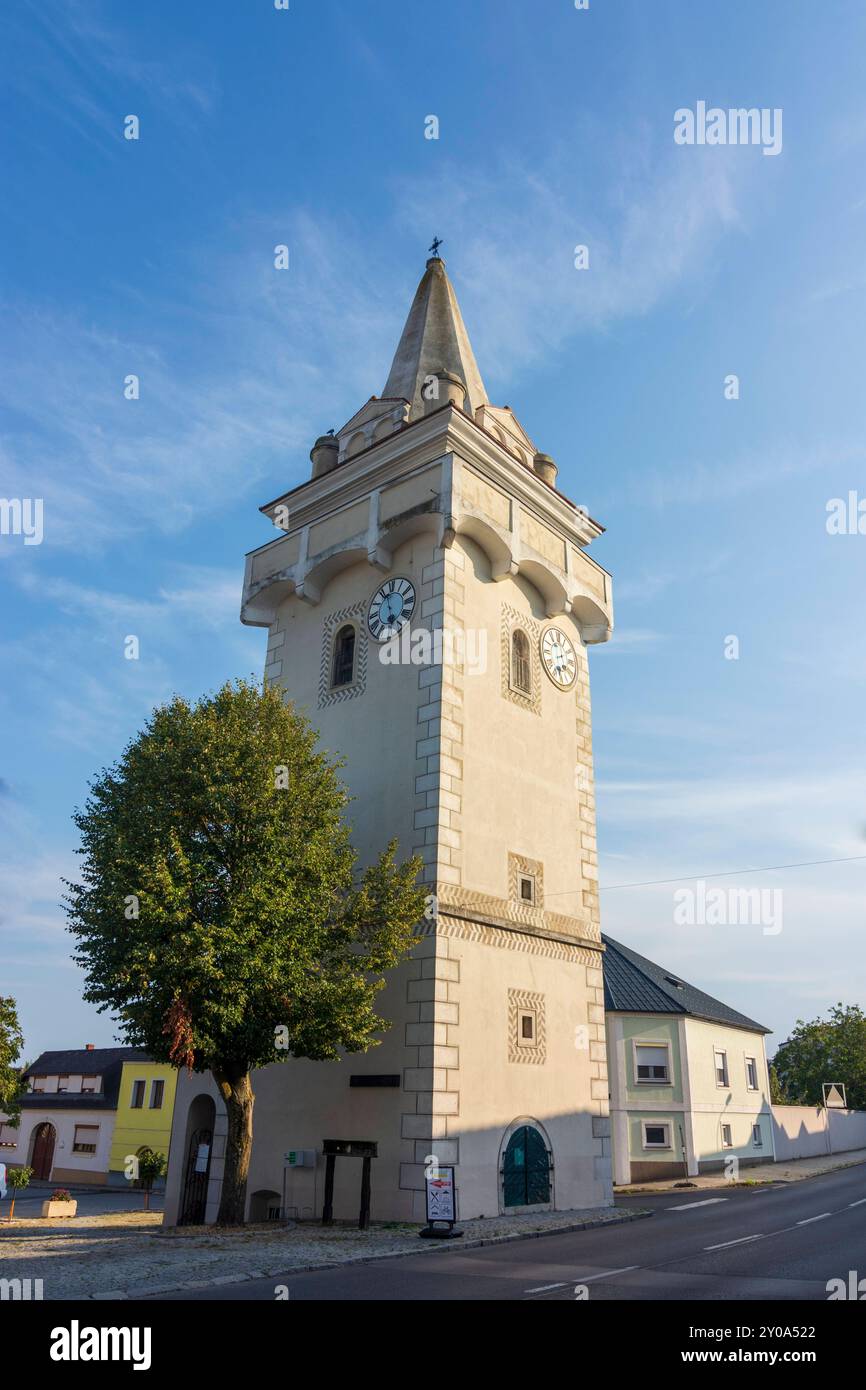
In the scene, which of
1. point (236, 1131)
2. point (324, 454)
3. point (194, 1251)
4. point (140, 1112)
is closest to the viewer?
point (194, 1251)

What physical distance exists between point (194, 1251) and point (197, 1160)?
954 cm

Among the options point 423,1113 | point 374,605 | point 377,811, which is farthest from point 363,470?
point 423,1113

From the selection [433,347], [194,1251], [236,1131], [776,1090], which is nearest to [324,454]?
[433,347]

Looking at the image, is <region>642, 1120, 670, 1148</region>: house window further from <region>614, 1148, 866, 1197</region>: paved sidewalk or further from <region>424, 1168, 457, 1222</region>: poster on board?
<region>424, 1168, 457, 1222</region>: poster on board

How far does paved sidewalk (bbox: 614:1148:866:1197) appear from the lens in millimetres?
32812

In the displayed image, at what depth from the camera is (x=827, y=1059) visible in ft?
241

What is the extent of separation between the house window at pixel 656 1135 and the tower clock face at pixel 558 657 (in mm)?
18356

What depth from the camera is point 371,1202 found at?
64.2 ft

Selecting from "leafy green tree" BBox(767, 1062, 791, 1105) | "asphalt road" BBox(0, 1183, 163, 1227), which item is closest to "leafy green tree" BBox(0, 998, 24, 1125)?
"asphalt road" BBox(0, 1183, 163, 1227)

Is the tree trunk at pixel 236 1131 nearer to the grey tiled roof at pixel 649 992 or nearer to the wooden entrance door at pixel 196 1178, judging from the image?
the wooden entrance door at pixel 196 1178

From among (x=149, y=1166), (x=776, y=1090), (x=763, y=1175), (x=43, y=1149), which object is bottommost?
(x=43, y=1149)

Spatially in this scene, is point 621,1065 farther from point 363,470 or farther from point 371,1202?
point 363,470

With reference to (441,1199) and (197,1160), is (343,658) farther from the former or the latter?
(441,1199)
